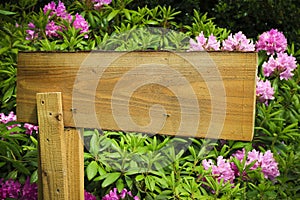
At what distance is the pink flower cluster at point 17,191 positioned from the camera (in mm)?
2600

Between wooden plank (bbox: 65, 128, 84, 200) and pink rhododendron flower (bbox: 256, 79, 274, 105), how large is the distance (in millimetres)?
1518

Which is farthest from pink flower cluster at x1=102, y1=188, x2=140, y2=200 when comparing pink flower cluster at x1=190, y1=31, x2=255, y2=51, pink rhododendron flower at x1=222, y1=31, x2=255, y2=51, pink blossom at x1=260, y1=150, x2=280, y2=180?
pink rhododendron flower at x1=222, y1=31, x2=255, y2=51

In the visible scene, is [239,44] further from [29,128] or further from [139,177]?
[29,128]

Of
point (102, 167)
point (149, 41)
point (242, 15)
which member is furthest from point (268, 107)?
point (242, 15)

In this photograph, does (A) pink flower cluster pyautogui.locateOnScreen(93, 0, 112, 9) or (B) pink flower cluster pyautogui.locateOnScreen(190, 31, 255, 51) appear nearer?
(B) pink flower cluster pyautogui.locateOnScreen(190, 31, 255, 51)

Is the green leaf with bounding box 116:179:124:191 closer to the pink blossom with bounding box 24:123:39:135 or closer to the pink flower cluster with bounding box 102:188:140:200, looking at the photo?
the pink flower cluster with bounding box 102:188:140:200

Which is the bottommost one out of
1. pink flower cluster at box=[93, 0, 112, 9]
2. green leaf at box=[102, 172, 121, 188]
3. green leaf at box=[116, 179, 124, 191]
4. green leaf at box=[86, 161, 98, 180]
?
green leaf at box=[116, 179, 124, 191]

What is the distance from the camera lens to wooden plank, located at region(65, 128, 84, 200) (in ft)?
5.80

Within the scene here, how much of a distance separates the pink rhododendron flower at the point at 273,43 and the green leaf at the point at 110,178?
4.86 feet

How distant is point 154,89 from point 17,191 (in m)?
1.35

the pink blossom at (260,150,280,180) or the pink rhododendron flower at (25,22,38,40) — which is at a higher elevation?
the pink rhododendron flower at (25,22,38,40)

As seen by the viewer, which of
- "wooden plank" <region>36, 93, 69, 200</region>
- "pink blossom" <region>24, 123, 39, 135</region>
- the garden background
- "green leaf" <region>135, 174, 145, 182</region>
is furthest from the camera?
"pink blossom" <region>24, 123, 39, 135</region>

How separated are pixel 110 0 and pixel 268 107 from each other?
1.35m

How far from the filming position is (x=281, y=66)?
320cm
